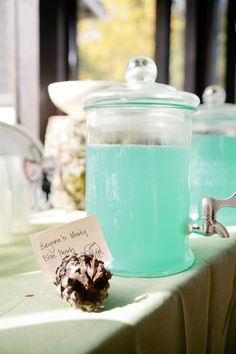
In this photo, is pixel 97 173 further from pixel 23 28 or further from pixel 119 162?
pixel 23 28

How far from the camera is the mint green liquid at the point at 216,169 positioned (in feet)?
3.06

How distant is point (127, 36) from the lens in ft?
8.04

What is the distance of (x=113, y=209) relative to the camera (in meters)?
0.62

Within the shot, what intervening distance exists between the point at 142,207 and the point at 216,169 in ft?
1.28

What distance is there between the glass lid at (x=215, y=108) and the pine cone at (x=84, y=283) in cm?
60

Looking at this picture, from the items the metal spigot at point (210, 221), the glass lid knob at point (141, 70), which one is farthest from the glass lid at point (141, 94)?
the metal spigot at point (210, 221)

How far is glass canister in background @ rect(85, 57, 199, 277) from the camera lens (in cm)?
61

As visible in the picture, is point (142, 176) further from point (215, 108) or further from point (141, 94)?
point (215, 108)

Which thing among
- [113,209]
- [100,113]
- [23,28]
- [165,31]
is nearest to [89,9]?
[165,31]

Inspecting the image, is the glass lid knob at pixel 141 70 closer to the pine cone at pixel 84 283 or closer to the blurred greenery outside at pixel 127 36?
the pine cone at pixel 84 283

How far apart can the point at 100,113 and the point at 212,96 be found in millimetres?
430

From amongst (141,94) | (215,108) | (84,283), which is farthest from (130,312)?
(215,108)

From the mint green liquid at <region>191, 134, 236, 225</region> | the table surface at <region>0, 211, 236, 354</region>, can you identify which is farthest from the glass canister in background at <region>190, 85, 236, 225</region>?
the table surface at <region>0, 211, 236, 354</region>

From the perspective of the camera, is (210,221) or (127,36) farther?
(127,36)
